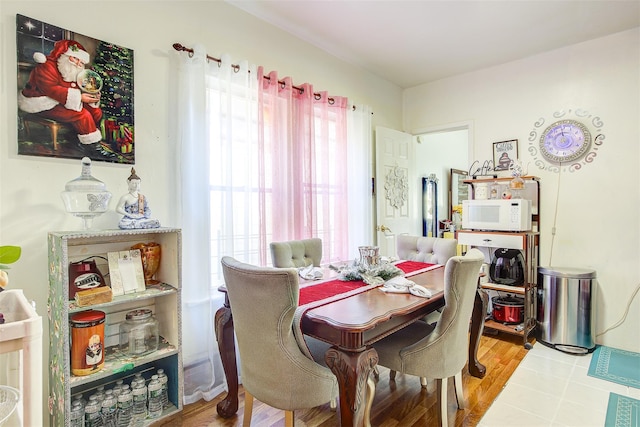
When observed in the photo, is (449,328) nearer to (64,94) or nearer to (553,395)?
(553,395)

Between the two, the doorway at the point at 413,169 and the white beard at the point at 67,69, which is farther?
the doorway at the point at 413,169

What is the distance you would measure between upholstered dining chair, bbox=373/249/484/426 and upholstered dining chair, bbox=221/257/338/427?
43cm

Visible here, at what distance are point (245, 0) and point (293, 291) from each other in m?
2.20

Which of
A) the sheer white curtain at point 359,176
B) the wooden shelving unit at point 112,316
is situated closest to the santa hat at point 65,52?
the wooden shelving unit at point 112,316

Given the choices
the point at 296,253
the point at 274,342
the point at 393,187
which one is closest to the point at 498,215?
the point at 393,187

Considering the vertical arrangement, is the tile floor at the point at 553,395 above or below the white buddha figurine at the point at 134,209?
below

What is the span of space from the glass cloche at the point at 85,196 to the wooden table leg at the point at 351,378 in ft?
4.44

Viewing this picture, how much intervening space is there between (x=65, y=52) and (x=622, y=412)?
372cm

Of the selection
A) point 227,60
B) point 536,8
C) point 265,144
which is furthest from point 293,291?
point 536,8

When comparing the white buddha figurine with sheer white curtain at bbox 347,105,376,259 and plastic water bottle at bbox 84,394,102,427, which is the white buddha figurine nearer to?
plastic water bottle at bbox 84,394,102,427

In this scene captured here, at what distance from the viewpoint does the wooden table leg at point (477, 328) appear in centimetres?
227

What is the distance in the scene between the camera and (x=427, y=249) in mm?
2719

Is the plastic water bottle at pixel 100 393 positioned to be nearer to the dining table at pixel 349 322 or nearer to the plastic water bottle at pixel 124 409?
the plastic water bottle at pixel 124 409

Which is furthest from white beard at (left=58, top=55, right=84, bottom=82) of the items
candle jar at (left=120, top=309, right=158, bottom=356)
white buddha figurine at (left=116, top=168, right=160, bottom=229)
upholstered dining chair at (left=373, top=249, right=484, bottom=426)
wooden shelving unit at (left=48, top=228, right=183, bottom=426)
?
upholstered dining chair at (left=373, top=249, right=484, bottom=426)
